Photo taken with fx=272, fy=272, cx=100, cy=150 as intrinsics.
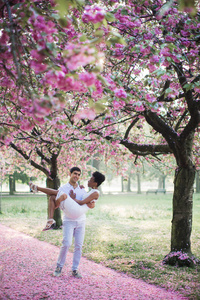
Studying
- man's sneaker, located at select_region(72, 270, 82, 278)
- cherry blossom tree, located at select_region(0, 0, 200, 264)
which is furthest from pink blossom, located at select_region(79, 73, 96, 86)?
man's sneaker, located at select_region(72, 270, 82, 278)

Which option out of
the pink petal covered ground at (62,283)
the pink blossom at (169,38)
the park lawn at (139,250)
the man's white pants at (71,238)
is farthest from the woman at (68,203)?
the pink blossom at (169,38)

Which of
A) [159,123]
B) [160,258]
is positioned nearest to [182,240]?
[160,258]

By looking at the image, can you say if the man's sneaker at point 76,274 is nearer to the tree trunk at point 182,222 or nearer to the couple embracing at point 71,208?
the couple embracing at point 71,208

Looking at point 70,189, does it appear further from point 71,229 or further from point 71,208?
point 71,229

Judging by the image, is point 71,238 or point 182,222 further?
point 182,222

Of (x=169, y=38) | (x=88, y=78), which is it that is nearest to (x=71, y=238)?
(x=88, y=78)

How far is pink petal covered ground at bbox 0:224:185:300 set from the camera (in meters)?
4.40

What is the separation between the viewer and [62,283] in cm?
493

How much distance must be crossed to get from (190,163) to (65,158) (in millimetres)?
7503

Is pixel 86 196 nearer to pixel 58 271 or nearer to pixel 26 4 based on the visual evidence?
pixel 58 271

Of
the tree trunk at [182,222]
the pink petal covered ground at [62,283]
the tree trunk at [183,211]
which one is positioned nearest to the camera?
the pink petal covered ground at [62,283]

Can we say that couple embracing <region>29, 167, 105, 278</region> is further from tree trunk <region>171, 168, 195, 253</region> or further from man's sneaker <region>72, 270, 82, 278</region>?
tree trunk <region>171, 168, 195, 253</region>

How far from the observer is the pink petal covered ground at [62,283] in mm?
4402

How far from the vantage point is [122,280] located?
5336 millimetres
